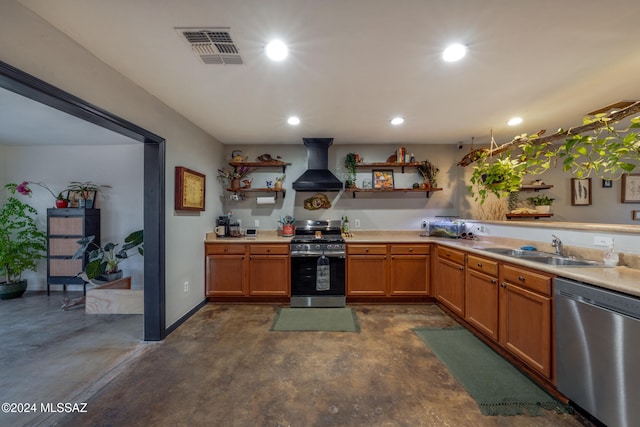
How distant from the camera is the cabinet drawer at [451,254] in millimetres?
2716

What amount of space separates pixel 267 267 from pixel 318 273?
0.72 meters

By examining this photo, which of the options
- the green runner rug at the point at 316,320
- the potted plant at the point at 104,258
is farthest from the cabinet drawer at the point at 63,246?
the green runner rug at the point at 316,320

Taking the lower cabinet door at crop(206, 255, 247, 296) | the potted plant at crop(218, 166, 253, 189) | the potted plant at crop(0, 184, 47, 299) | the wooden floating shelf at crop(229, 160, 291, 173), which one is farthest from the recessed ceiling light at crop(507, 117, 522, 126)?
the potted plant at crop(0, 184, 47, 299)

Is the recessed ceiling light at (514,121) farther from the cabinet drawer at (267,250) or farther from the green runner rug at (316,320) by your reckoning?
the cabinet drawer at (267,250)

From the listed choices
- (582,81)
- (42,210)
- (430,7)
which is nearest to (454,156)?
(582,81)

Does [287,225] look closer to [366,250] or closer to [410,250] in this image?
[366,250]

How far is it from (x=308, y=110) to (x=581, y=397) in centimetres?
313

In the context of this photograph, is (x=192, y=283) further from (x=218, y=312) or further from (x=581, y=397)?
(x=581, y=397)

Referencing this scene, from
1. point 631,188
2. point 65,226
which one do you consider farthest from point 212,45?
point 631,188

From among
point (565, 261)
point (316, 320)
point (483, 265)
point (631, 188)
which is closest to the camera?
point (565, 261)

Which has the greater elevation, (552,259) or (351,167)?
(351,167)

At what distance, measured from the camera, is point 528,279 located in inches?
72.1

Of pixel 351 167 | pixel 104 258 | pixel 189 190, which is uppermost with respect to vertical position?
pixel 351 167

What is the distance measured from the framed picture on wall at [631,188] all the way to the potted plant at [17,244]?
29.3 ft
